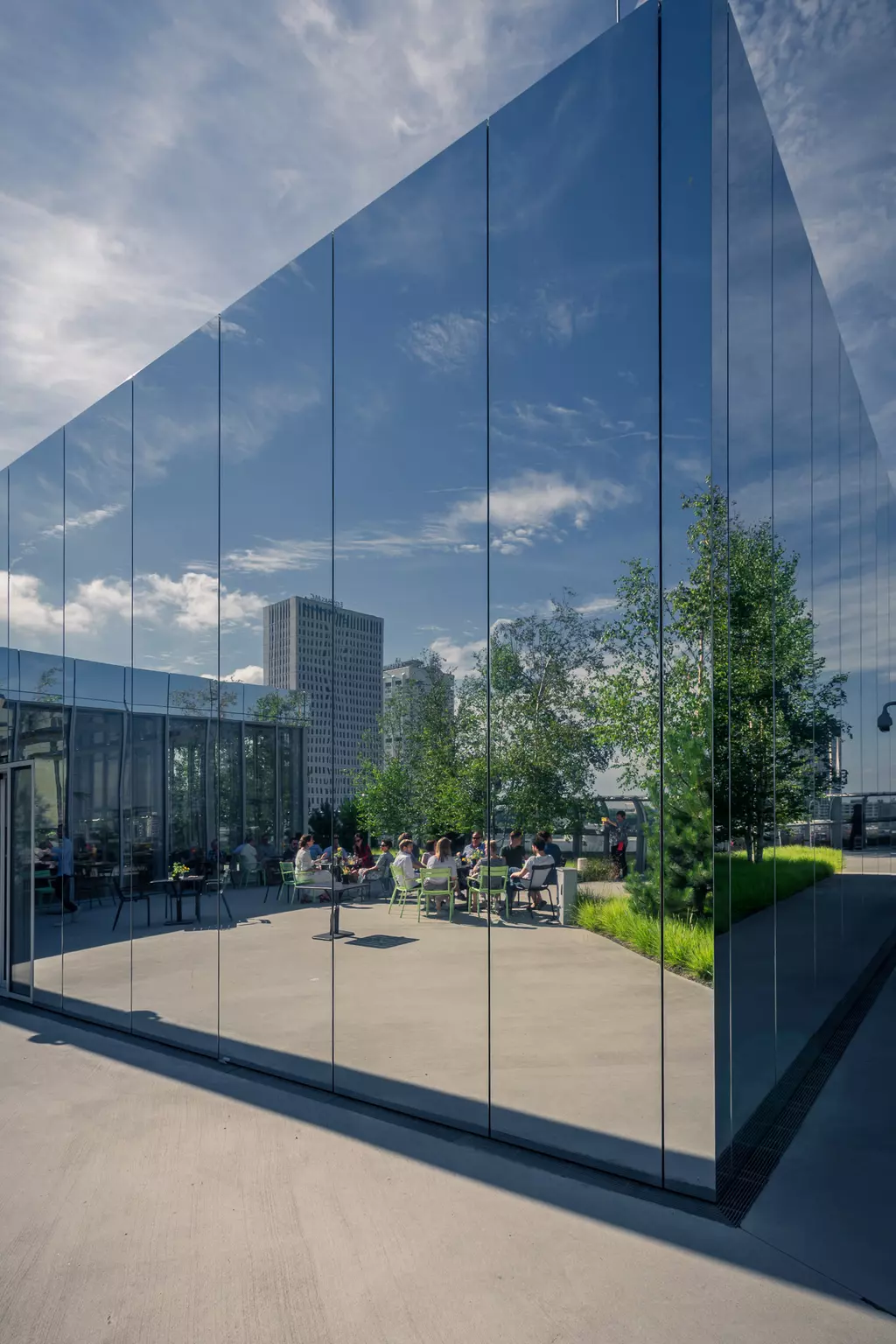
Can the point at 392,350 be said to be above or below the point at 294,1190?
above

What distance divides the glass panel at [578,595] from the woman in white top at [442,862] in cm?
47

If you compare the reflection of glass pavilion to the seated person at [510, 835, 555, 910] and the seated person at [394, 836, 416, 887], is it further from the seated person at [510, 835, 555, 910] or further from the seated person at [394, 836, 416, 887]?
the seated person at [510, 835, 555, 910]

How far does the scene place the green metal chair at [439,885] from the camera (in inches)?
254

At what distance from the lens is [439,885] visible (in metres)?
6.50

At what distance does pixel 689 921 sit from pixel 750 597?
2.44 metres

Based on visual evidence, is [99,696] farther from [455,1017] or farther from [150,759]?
[455,1017]

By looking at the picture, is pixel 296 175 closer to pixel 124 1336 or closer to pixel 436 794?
pixel 436 794

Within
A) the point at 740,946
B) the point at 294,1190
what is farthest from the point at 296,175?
the point at 294,1190

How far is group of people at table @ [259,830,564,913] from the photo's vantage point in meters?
6.05

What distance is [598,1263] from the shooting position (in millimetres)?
4211

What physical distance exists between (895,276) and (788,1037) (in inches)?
335

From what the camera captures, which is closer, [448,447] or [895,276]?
[448,447]

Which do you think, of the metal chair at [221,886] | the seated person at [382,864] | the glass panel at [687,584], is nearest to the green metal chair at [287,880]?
the metal chair at [221,886]

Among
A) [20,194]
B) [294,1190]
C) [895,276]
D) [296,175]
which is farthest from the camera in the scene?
[895,276]
